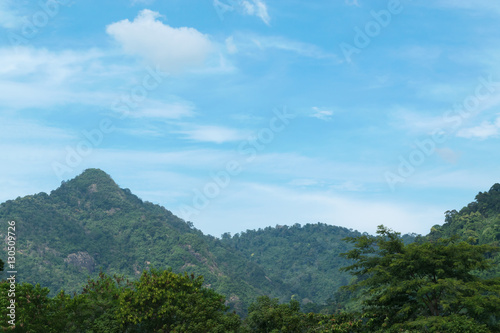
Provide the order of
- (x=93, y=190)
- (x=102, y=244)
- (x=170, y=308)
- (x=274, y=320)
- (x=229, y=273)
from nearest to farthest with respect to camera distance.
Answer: (x=274, y=320) < (x=170, y=308) < (x=229, y=273) < (x=102, y=244) < (x=93, y=190)

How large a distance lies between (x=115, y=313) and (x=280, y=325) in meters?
7.45

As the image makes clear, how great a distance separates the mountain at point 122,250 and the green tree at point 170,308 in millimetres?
64219

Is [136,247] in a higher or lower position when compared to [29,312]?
higher

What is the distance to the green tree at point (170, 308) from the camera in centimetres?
1972

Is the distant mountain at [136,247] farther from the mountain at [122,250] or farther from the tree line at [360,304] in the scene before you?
the tree line at [360,304]

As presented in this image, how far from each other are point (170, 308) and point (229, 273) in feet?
286

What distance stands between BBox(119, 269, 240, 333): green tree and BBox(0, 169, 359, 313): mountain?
64219mm

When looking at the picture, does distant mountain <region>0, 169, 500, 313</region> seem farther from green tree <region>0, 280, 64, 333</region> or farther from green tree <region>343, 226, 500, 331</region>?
green tree <region>0, 280, 64, 333</region>

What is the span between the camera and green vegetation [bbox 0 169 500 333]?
17984 millimetres

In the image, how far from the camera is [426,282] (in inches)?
688

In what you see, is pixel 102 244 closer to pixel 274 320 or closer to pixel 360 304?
pixel 274 320

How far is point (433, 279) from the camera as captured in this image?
59.6ft

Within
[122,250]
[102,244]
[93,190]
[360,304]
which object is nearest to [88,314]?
[360,304]

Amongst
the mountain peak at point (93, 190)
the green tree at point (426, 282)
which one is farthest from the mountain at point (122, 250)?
the green tree at point (426, 282)
